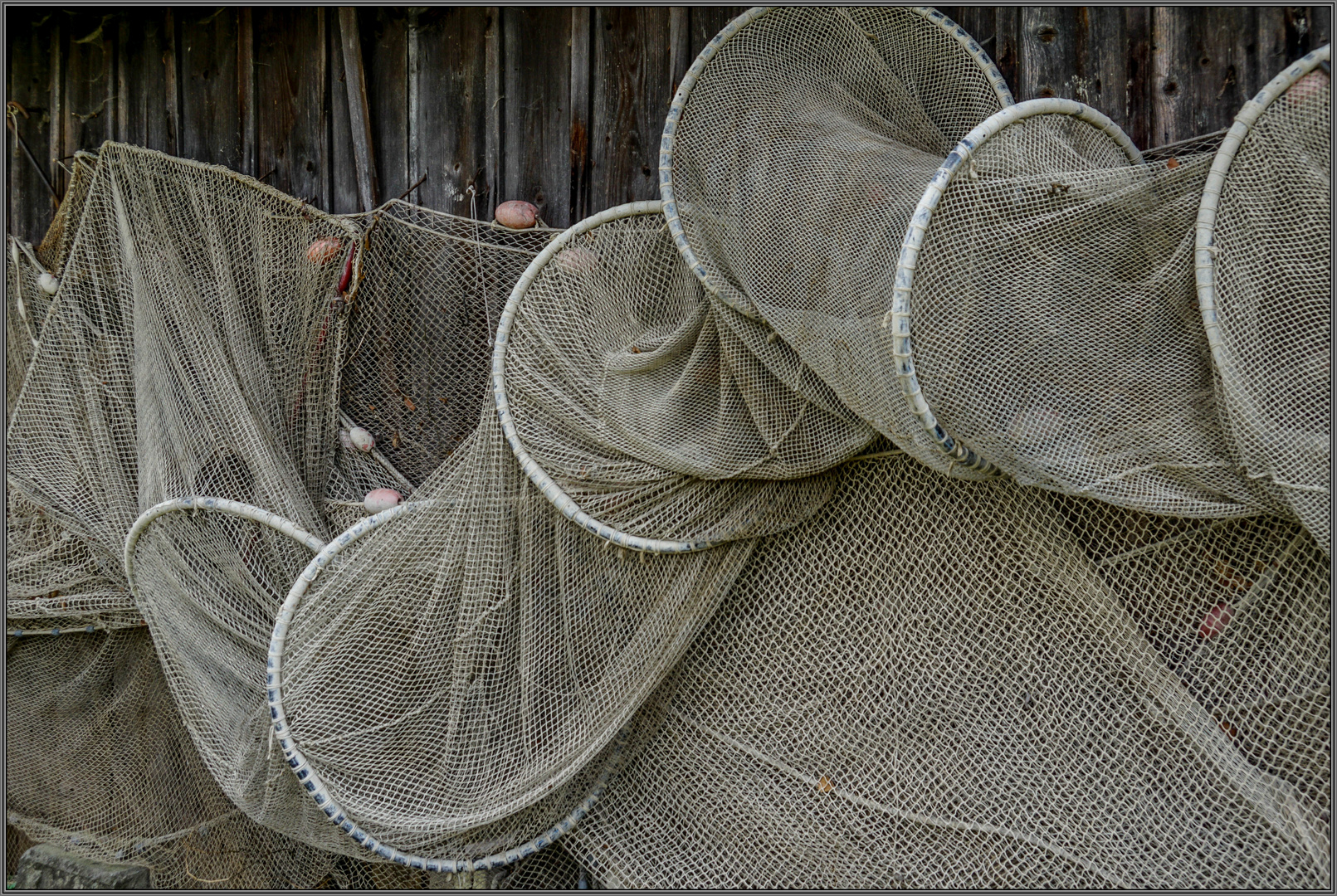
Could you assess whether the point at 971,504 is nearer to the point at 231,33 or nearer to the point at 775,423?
the point at 775,423

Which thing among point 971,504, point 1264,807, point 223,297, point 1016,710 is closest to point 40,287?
point 223,297

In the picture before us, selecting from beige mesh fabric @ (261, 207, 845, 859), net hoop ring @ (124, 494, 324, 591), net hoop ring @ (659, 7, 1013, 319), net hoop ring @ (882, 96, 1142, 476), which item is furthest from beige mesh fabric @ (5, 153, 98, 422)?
net hoop ring @ (882, 96, 1142, 476)

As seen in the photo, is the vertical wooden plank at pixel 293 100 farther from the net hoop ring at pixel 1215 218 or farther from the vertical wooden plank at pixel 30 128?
the net hoop ring at pixel 1215 218

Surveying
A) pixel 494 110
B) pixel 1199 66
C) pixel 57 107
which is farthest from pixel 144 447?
pixel 1199 66

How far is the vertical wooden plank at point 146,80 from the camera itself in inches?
148

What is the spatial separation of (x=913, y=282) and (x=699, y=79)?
33.3 inches

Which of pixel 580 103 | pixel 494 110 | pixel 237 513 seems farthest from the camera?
pixel 494 110

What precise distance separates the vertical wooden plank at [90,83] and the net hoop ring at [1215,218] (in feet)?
12.4

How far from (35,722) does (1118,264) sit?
354 centimetres

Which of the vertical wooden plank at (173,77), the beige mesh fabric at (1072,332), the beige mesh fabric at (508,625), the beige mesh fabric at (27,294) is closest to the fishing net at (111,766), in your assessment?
the beige mesh fabric at (27,294)

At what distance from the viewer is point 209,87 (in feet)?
12.1

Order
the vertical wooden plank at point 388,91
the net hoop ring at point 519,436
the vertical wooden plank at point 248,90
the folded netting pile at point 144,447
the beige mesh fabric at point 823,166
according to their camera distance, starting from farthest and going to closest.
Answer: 1. the vertical wooden plank at point 248,90
2. the vertical wooden plank at point 388,91
3. the folded netting pile at point 144,447
4. the net hoop ring at point 519,436
5. the beige mesh fabric at point 823,166

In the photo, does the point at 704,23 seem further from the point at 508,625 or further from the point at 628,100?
the point at 508,625

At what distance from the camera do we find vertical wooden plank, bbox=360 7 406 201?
3326 mm
